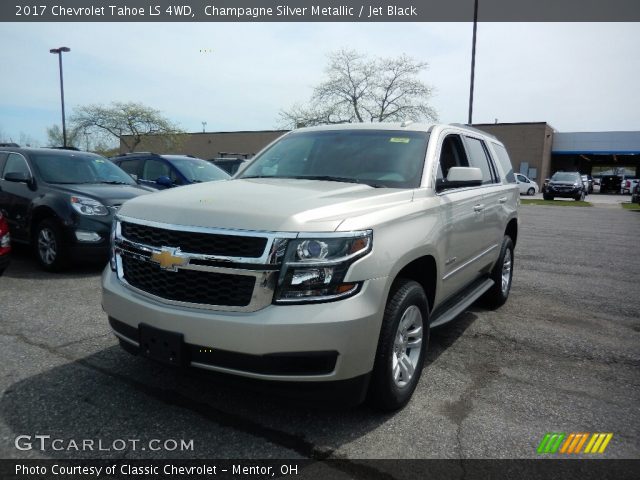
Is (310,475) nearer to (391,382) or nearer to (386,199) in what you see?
(391,382)

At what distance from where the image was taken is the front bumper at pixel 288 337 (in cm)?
240

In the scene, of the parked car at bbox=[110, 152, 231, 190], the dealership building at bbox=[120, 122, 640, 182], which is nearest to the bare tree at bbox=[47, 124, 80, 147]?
the dealership building at bbox=[120, 122, 640, 182]

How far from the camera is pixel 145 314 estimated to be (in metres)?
2.72

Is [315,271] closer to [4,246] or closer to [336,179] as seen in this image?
[336,179]

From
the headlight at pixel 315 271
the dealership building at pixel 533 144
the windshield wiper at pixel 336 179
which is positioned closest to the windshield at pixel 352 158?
the windshield wiper at pixel 336 179

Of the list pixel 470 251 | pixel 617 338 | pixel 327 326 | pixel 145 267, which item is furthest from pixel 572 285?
pixel 145 267

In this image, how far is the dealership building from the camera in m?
44.7

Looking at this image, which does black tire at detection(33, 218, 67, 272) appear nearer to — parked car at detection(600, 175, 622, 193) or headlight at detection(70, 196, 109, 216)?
headlight at detection(70, 196, 109, 216)

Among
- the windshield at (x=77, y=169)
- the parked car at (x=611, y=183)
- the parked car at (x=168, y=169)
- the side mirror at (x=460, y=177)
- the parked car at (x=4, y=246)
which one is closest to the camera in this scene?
the side mirror at (x=460, y=177)

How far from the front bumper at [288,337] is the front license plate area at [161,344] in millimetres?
33

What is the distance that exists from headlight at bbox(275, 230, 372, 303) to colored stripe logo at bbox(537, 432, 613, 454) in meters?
1.48

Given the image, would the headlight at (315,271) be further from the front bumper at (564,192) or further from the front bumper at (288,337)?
the front bumper at (564,192)

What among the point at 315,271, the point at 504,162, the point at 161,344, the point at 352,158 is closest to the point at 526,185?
the point at 504,162

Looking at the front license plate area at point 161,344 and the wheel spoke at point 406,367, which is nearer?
the front license plate area at point 161,344
